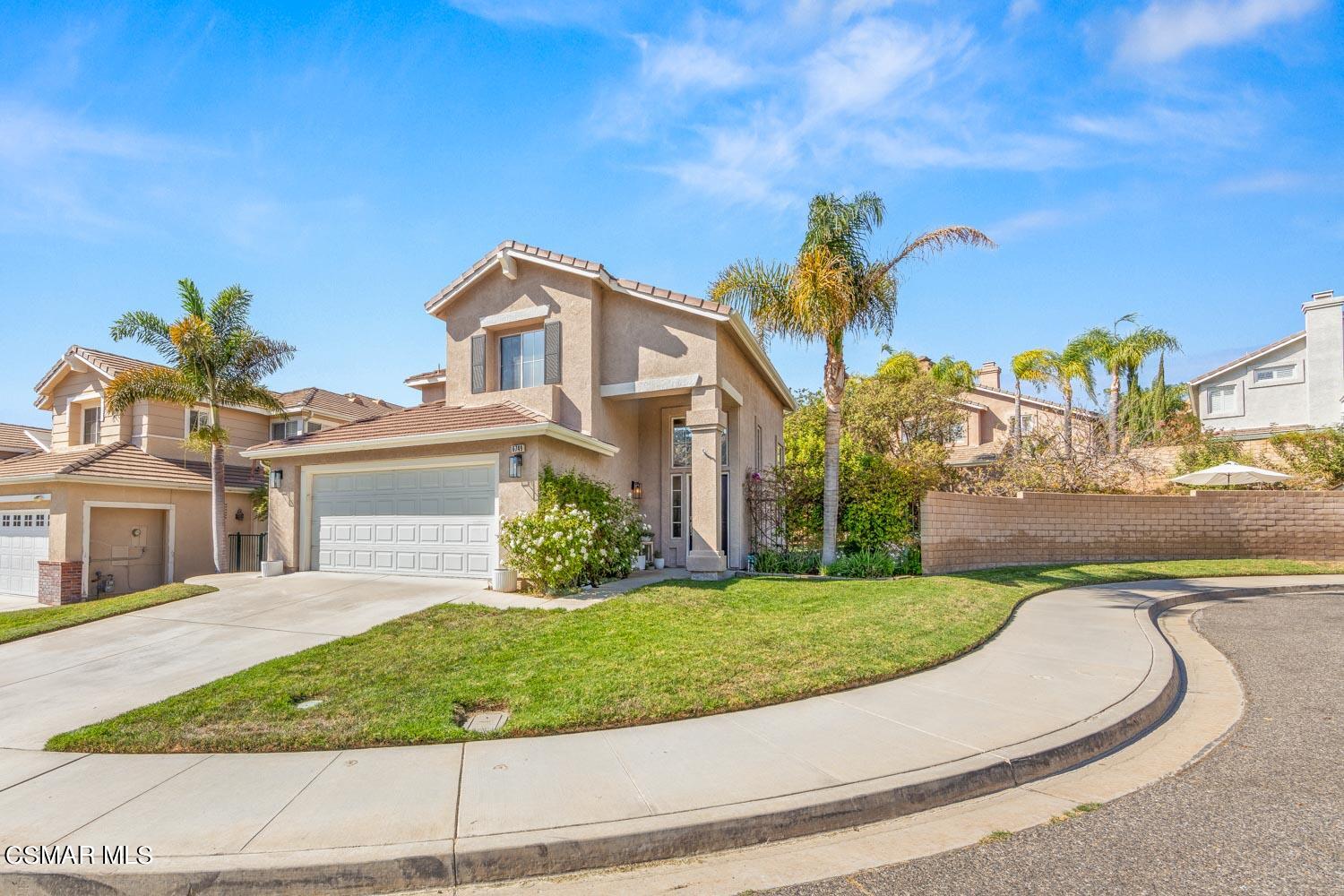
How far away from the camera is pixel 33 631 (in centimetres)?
904

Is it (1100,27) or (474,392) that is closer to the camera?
(1100,27)

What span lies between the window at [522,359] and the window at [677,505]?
13.4ft

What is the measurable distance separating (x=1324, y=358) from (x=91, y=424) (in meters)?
47.1

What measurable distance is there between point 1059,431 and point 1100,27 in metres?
14.4

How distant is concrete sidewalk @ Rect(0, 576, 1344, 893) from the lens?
10.9 feet

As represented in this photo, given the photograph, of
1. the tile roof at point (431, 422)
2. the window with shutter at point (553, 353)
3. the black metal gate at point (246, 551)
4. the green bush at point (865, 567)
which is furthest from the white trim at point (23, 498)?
the green bush at point (865, 567)

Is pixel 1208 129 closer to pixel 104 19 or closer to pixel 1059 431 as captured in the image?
pixel 1059 431

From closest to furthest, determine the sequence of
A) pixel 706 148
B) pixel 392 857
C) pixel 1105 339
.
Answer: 1. pixel 392 857
2. pixel 706 148
3. pixel 1105 339

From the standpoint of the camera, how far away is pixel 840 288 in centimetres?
1307

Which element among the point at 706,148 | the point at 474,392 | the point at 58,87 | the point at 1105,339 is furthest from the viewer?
the point at 1105,339

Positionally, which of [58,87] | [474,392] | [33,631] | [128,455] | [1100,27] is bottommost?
[33,631]

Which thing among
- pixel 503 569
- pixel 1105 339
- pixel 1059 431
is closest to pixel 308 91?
pixel 503 569

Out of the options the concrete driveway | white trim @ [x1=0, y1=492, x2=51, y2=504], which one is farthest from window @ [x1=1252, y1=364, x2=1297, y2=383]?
white trim @ [x1=0, y1=492, x2=51, y2=504]

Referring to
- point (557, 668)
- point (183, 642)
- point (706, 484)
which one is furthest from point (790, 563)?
point (183, 642)
